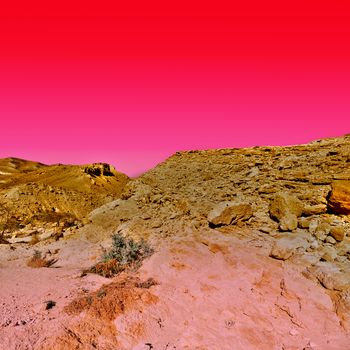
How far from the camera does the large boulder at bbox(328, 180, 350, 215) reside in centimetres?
923

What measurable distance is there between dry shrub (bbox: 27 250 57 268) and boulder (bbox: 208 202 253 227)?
5.54 metres

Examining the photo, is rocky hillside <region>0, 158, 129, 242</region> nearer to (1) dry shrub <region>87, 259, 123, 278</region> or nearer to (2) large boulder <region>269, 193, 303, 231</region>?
(1) dry shrub <region>87, 259, 123, 278</region>

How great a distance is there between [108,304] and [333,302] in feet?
17.2

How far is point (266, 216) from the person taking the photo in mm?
10578

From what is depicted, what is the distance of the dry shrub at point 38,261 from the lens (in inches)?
395

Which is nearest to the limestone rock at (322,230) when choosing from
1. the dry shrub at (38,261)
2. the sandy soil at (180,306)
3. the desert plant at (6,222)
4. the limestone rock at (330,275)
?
the limestone rock at (330,275)

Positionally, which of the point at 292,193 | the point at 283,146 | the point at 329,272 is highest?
the point at 283,146

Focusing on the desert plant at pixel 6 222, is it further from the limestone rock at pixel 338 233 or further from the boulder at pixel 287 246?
the limestone rock at pixel 338 233

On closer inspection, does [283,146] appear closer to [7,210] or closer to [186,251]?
[186,251]

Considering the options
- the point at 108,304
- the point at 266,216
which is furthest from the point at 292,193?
the point at 108,304

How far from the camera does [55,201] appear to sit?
17.9m

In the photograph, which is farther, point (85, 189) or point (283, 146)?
point (85, 189)

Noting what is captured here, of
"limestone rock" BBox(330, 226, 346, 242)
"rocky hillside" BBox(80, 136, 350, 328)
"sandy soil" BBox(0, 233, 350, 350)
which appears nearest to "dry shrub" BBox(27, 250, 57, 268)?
"sandy soil" BBox(0, 233, 350, 350)

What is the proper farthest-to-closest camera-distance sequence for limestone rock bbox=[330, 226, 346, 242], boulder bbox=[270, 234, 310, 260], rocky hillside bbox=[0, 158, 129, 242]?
1. rocky hillside bbox=[0, 158, 129, 242]
2. boulder bbox=[270, 234, 310, 260]
3. limestone rock bbox=[330, 226, 346, 242]
